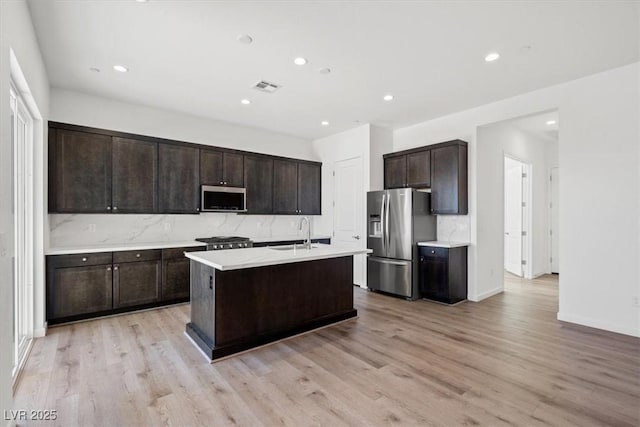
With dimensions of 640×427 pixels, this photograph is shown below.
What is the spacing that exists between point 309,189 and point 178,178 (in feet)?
8.29

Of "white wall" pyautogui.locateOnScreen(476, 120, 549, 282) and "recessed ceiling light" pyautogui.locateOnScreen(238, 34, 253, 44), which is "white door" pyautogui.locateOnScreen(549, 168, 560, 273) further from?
"recessed ceiling light" pyautogui.locateOnScreen(238, 34, 253, 44)

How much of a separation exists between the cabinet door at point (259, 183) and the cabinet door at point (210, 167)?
467 millimetres

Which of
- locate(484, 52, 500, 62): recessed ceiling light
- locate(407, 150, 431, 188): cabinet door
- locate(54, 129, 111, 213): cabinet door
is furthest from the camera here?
locate(407, 150, 431, 188): cabinet door

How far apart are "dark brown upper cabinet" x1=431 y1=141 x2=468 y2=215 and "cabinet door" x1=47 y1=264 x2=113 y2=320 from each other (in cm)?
471

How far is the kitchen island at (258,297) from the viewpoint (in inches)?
112

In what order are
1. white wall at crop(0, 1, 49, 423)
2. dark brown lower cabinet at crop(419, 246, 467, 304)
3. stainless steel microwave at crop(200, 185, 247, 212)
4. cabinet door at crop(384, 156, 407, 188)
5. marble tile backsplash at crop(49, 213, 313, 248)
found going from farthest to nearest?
1. cabinet door at crop(384, 156, 407, 188)
2. stainless steel microwave at crop(200, 185, 247, 212)
3. dark brown lower cabinet at crop(419, 246, 467, 304)
4. marble tile backsplash at crop(49, 213, 313, 248)
5. white wall at crop(0, 1, 49, 423)

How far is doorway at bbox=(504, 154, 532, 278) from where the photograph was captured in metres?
6.38

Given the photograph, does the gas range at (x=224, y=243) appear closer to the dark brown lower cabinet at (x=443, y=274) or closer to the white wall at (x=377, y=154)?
the white wall at (x=377, y=154)

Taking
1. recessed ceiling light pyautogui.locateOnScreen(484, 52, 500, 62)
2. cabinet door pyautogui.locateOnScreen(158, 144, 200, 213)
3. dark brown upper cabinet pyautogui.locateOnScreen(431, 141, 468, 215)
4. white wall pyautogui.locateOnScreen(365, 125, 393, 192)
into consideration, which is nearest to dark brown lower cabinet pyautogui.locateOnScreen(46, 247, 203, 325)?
cabinet door pyautogui.locateOnScreen(158, 144, 200, 213)

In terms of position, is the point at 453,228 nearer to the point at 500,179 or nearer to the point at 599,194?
the point at 500,179

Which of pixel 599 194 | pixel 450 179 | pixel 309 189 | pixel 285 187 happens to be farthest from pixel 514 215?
pixel 285 187

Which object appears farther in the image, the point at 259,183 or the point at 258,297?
the point at 259,183

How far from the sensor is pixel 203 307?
307cm

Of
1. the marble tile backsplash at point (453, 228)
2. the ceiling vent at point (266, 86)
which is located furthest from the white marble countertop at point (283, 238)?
the ceiling vent at point (266, 86)
